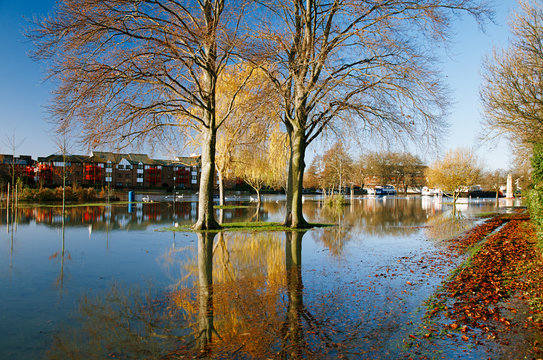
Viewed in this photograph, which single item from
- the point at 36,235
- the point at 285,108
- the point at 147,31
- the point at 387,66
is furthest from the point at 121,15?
the point at 387,66

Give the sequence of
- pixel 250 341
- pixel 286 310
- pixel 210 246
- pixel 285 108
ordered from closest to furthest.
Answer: pixel 250 341 → pixel 286 310 → pixel 210 246 → pixel 285 108

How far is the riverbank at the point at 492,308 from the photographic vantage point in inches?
182

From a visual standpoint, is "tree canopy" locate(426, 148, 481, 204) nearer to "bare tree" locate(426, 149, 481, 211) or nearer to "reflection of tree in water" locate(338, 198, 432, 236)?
"bare tree" locate(426, 149, 481, 211)

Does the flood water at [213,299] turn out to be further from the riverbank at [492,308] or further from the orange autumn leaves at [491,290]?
the orange autumn leaves at [491,290]

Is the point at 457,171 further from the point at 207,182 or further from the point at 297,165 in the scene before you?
the point at 207,182

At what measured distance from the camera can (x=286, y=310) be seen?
5.89 metres

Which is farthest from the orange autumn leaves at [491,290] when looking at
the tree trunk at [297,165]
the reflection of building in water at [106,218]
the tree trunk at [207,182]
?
the reflection of building in water at [106,218]

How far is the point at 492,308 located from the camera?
5.79m

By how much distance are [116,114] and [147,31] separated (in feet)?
10.4

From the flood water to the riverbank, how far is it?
0.27 metres

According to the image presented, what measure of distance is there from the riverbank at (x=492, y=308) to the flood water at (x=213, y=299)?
0.89ft

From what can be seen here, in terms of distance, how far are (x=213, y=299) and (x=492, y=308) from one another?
440 centimetres

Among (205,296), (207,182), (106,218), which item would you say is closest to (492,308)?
(205,296)

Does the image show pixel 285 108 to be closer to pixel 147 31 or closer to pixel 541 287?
pixel 147 31
